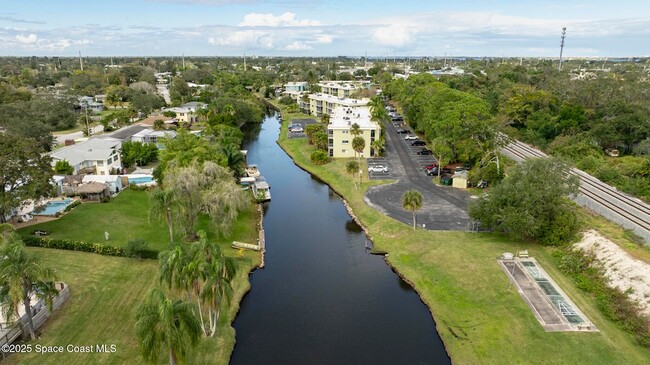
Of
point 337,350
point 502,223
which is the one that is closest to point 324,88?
point 502,223

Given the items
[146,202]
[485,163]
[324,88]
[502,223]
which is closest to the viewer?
[502,223]

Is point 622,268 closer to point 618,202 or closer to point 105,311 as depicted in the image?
point 618,202

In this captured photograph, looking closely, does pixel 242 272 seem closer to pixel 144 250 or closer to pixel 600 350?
pixel 144 250

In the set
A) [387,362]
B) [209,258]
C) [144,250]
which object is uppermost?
[209,258]

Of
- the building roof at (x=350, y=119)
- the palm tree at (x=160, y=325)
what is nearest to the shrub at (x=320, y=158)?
the building roof at (x=350, y=119)

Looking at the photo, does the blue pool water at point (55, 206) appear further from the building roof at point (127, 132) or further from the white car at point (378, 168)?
the white car at point (378, 168)

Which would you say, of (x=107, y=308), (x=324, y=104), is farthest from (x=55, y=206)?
(x=324, y=104)
